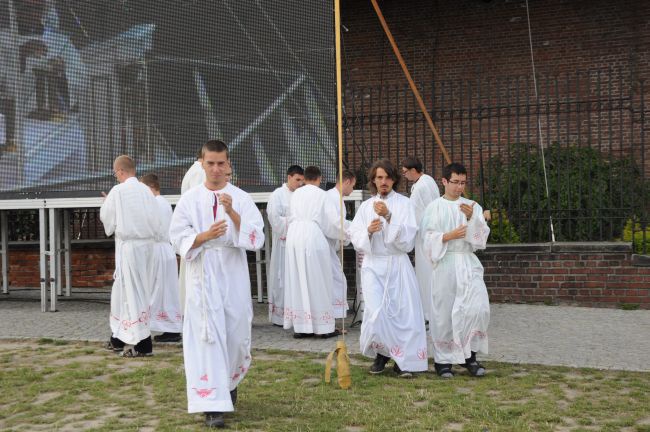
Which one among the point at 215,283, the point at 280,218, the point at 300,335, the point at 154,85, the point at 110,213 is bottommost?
the point at 300,335

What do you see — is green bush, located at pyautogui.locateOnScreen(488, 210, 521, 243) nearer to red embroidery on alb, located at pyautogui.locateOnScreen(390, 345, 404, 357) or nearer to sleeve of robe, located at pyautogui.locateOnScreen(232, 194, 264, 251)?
red embroidery on alb, located at pyautogui.locateOnScreen(390, 345, 404, 357)

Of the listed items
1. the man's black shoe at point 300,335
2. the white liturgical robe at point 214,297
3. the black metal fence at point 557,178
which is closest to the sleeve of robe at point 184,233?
the white liturgical robe at point 214,297

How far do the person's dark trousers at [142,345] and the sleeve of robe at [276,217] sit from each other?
2.68 metres

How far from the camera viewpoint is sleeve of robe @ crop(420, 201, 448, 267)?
7.96 meters

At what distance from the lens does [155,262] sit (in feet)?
32.5

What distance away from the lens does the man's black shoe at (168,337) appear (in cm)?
1038

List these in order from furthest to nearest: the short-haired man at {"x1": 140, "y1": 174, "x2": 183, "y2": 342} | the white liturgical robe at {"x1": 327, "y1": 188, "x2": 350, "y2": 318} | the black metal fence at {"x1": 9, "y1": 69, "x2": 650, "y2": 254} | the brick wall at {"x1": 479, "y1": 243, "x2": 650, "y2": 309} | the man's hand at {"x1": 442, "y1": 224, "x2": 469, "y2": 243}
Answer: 1. the black metal fence at {"x1": 9, "y1": 69, "x2": 650, "y2": 254}
2. the brick wall at {"x1": 479, "y1": 243, "x2": 650, "y2": 309}
3. the white liturgical robe at {"x1": 327, "y1": 188, "x2": 350, "y2": 318}
4. the short-haired man at {"x1": 140, "y1": 174, "x2": 183, "y2": 342}
5. the man's hand at {"x1": 442, "y1": 224, "x2": 469, "y2": 243}

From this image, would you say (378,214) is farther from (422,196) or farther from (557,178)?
(557,178)

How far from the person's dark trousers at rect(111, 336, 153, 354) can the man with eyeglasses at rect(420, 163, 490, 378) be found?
3.01 metres

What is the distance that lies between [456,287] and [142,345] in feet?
10.8

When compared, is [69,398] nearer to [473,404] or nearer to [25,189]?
[473,404]

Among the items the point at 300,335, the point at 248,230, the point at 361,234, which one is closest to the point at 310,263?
the point at 300,335

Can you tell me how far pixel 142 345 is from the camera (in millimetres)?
9234

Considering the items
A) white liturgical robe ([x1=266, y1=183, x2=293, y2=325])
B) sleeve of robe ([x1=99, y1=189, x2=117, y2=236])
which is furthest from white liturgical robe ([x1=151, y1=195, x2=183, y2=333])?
white liturgical robe ([x1=266, y1=183, x2=293, y2=325])
